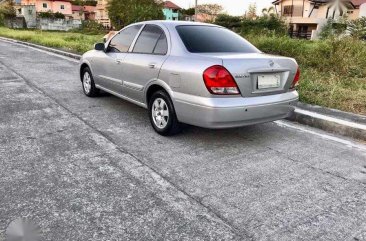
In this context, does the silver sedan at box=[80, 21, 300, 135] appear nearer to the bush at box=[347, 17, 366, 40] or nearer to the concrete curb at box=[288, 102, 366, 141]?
the concrete curb at box=[288, 102, 366, 141]

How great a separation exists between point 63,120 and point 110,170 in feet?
6.71

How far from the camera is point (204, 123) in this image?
393 cm

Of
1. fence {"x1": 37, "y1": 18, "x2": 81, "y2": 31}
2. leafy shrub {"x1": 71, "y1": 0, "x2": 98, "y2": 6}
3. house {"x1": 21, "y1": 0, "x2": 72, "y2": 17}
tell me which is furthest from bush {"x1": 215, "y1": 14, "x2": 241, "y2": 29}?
leafy shrub {"x1": 71, "y1": 0, "x2": 98, "y2": 6}

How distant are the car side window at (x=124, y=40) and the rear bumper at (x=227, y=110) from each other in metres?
1.64

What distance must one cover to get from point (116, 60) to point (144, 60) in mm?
870

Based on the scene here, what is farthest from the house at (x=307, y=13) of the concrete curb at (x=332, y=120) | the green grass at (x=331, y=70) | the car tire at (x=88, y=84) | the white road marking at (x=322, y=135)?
the white road marking at (x=322, y=135)

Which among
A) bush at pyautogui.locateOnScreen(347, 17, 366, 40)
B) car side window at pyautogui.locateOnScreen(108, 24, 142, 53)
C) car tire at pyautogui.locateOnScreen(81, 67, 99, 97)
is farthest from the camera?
bush at pyautogui.locateOnScreen(347, 17, 366, 40)

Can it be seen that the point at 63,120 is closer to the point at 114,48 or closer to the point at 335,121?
the point at 114,48

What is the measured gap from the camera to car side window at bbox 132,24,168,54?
4.62 m

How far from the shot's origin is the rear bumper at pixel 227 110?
12.6 feet

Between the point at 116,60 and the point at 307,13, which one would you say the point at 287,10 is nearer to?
the point at 307,13

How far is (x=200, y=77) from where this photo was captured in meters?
3.84

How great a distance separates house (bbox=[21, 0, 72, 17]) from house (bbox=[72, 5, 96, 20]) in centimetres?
313

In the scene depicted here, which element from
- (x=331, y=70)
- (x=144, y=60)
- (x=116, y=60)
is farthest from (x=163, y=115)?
(x=331, y=70)
